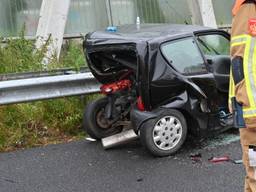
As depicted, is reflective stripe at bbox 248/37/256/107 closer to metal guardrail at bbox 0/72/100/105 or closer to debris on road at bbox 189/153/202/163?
debris on road at bbox 189/153/202/163

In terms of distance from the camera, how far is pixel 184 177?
17.1 feet

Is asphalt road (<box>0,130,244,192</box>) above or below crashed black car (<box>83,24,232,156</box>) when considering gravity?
below

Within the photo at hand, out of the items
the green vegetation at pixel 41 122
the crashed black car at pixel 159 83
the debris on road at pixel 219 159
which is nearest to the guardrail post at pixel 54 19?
the green vegetation at pixel 41 122

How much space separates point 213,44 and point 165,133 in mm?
1426

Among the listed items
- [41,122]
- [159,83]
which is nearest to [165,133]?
[159,83]

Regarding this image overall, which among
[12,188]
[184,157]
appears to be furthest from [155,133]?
[12,188]

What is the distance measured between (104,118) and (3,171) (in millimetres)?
1460

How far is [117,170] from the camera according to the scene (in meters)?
5.49

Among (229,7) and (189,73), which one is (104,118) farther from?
(229,7)

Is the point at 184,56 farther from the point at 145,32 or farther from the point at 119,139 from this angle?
the point at 119,139

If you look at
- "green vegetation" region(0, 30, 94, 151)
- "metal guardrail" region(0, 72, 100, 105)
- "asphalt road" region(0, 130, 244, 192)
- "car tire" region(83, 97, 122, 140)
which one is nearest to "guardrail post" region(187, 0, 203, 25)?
"green vegetation" region(0, 30, 94, 151)

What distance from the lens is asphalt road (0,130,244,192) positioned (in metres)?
5.02

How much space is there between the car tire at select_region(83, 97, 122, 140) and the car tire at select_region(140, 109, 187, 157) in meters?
0.81

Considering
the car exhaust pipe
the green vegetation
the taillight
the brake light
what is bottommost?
the car exhaust pipe
